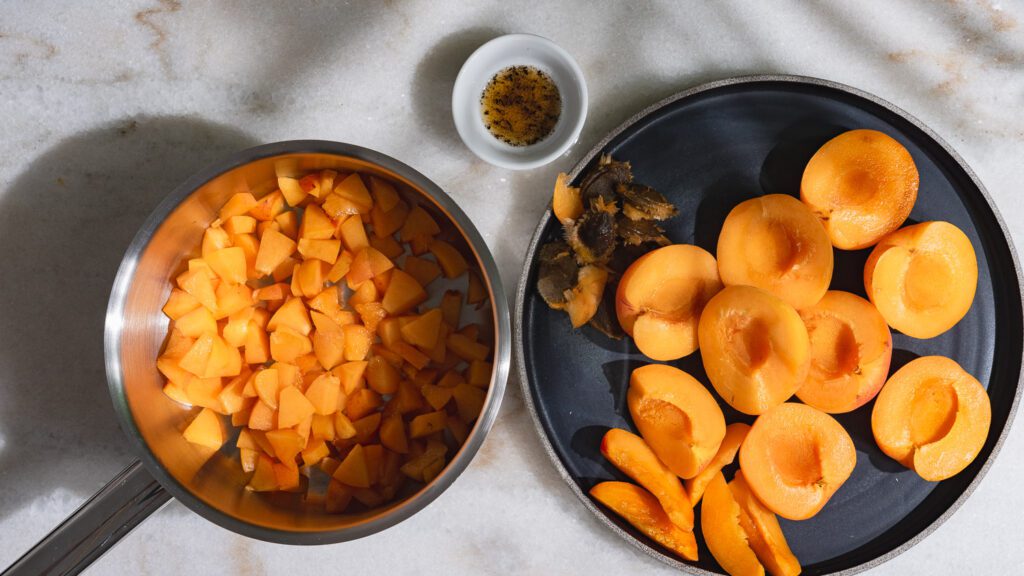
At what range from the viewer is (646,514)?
44.1 inches

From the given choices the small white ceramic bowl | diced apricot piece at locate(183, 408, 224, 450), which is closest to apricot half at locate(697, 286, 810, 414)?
the small white ceramic bowl

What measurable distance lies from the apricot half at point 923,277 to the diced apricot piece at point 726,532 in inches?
15.1

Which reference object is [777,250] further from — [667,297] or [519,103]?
[519,103]

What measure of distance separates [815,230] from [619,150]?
329 mm

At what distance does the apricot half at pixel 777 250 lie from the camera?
1060 millimetres

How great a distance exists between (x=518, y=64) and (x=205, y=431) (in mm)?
787

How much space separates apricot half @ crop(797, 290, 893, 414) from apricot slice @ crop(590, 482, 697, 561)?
0.96ft

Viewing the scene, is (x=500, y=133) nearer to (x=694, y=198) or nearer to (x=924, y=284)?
(x=694, y=198)

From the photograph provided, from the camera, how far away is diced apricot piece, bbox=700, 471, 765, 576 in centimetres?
108

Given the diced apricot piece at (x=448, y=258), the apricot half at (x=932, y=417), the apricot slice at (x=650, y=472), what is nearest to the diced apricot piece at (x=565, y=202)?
the diced apricot piece at (x=448, y=258)

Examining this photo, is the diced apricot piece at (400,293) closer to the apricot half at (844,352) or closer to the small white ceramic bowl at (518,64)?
the small white ceramic bowl at (518,64)

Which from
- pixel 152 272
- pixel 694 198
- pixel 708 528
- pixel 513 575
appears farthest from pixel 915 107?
pixel 152 272

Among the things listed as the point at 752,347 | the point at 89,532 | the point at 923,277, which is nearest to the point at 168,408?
the point at 89,532

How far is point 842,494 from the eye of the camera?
3.82ft
